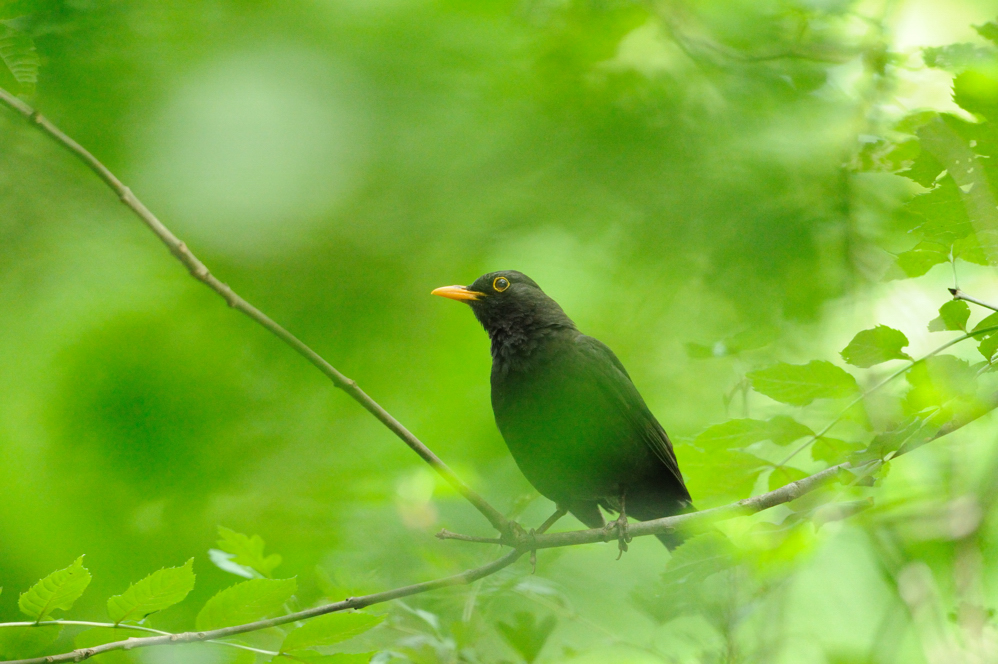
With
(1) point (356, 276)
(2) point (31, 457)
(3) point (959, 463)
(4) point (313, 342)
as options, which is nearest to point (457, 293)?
(1) point (356, 276)

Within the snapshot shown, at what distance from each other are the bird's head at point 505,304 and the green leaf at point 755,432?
1694 mm

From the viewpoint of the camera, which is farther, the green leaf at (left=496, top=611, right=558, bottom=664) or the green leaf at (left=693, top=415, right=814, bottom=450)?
the green leaf at (left=496, top=611, right=558, bottom=664)

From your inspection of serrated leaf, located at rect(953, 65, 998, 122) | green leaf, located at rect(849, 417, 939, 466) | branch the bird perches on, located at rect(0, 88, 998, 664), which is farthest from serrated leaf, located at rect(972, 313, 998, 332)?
serrated leaf, located at rect(953, 65, 998, 122)

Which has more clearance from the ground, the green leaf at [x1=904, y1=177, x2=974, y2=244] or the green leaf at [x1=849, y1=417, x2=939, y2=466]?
the green leaf at [x1=904, y1=177, x2=974, y2=244]

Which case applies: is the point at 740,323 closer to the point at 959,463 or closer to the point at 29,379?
the point at 959,463

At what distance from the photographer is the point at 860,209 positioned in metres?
2.69

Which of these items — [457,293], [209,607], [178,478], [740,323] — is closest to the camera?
[209,607]

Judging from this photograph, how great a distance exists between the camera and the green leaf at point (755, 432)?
187cm

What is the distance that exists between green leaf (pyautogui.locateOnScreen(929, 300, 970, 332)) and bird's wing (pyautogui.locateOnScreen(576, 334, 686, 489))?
1766 millimetres

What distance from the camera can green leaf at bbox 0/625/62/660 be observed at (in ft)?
5.37

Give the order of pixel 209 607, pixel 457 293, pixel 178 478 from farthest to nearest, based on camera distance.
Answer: pixel 457 293, pixel 178 478, pixel 209 607

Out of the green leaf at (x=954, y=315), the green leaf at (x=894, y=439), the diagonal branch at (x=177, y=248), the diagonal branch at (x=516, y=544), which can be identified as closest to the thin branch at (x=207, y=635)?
the diagonal branch at (x=516, y=544)

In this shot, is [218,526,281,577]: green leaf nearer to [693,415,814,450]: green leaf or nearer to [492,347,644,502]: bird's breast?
[492,347,644,502]: bird's breast

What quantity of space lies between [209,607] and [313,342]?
1.27 m
